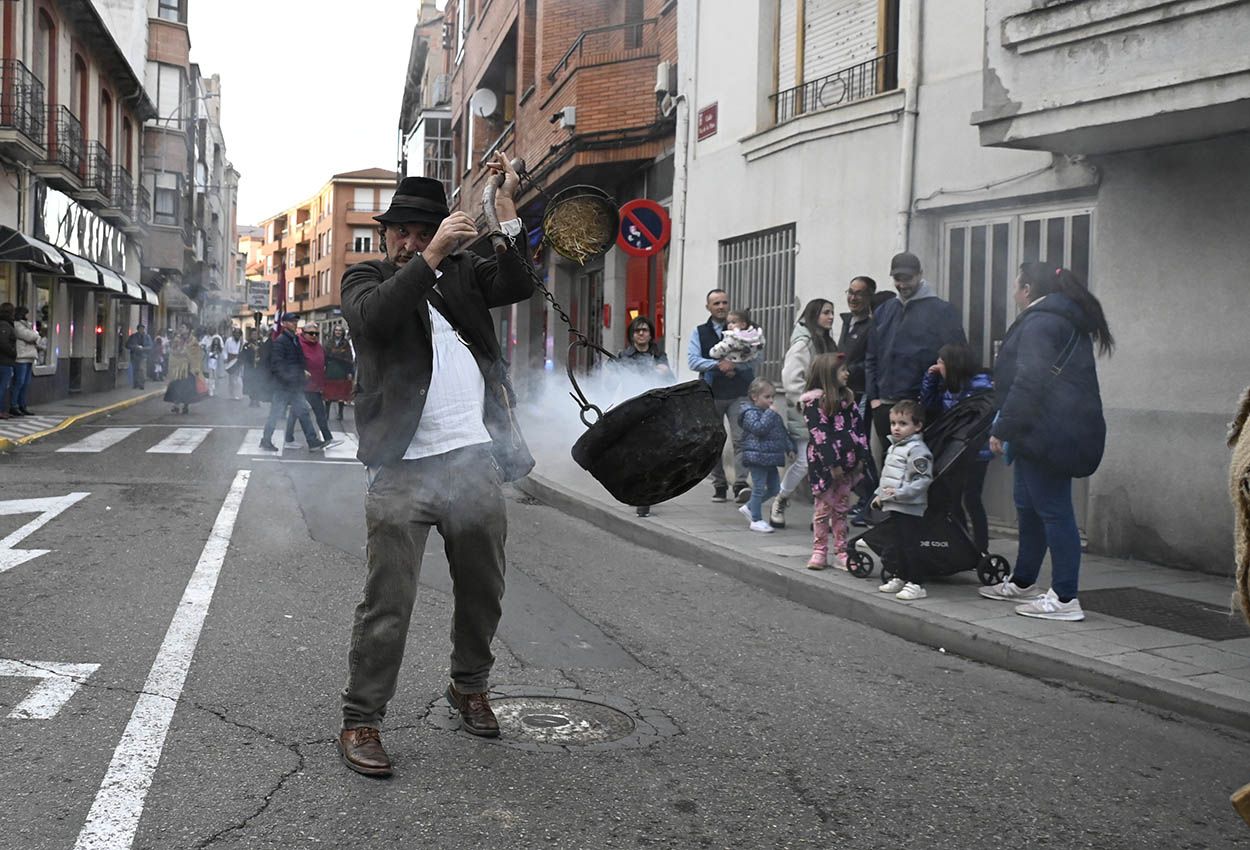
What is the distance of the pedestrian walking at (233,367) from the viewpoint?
1100 inches

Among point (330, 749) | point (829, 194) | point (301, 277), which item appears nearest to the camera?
point (330, 749)

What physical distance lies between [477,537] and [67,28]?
1033 inches

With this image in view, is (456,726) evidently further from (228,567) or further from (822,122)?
(822,122)

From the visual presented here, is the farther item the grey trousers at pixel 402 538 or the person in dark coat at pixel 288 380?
the person in dark coat at pixel 288 380

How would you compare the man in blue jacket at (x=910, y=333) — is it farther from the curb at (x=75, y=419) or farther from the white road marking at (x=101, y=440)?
the curb at (x=75, y=419)

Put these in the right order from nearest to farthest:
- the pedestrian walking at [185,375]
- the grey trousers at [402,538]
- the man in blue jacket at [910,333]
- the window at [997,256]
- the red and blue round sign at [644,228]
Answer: the grey trousers at [402,538] < the man in blue jacket at [910,333] < the window at [997,256] < the red and blue round sign at [644,228] < the pedestrian walking at [185,375]

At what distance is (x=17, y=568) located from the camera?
21.9 ft

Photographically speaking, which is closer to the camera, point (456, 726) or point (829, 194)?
point (456, 726)

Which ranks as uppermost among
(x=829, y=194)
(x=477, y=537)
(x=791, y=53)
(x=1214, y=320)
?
(x=791, y=53)

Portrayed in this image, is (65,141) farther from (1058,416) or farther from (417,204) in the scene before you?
(417,204)

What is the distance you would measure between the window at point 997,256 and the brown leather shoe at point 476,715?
19.2 ft

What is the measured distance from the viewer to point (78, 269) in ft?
78.5

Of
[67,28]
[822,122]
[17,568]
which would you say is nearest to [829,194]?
[822,122]

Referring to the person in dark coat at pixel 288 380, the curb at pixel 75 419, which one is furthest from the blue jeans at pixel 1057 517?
the curb at pixel 75 419
